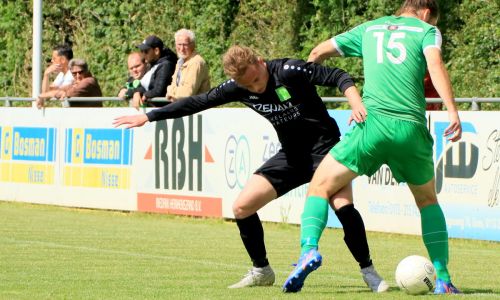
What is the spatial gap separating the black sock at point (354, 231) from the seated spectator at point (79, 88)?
424 inches

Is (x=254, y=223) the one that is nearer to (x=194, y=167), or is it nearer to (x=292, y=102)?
(x=292, y=102)

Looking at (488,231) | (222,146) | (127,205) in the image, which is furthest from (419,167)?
(127,205)

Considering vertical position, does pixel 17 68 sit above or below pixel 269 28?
below

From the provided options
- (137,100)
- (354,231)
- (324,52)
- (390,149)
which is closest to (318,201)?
(354,231)

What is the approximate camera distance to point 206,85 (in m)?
17.1

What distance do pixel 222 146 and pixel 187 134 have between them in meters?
0.67

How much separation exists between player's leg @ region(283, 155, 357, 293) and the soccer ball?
62cm

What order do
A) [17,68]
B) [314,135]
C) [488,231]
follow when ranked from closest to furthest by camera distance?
[314,135] < [488,231] < [17,68]

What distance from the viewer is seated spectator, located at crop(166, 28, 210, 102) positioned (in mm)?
16812

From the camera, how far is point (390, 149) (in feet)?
28.2

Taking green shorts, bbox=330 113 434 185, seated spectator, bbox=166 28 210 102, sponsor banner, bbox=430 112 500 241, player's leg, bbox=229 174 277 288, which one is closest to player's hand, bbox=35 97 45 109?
seated spectator, bbox=166 28 210 102

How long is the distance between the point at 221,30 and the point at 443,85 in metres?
16.5

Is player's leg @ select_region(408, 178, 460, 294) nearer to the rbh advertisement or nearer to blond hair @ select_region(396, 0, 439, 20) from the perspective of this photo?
blond hair @ select_region(396, 0, 439, 20)

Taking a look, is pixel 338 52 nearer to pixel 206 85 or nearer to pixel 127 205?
pixel 206 85
